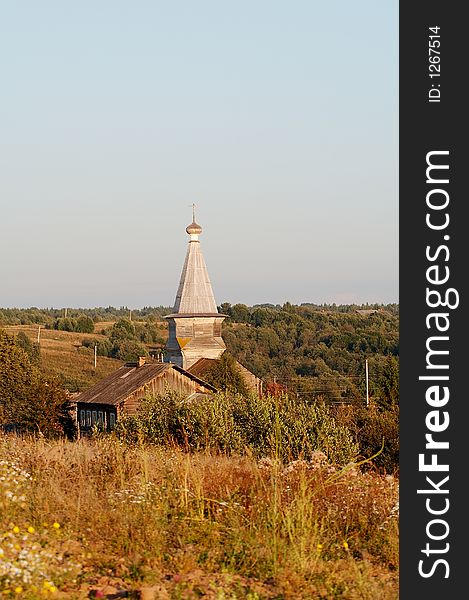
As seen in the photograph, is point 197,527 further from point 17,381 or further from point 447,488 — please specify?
point 17,381

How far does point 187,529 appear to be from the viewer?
23.5 ft

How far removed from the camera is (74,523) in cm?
723

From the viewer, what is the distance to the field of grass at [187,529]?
6156 mm

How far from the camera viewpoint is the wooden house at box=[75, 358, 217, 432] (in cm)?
4128

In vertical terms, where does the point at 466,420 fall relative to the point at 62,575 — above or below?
above

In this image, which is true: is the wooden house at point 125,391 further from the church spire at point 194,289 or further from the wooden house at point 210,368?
the church spire at point 194,289

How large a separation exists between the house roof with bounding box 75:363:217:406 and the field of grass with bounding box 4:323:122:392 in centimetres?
2174

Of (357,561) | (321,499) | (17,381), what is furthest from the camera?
(17,381)

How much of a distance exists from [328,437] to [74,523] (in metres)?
16.9

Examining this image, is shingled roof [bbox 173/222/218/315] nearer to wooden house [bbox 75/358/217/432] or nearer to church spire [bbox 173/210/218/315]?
church spire [bbox 173/210/218/315]

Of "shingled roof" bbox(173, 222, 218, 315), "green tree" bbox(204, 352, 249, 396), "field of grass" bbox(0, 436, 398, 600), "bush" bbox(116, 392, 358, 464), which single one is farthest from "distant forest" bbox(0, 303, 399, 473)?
"field of grass" bbox(0, 436, 398, 600)

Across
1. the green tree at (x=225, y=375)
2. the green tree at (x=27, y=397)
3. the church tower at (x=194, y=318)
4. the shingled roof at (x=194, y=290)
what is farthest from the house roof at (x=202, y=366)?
the green tree at (x=27, y=397)

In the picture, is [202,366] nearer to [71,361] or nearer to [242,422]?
[242,422]

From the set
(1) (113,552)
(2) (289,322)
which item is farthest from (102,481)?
(2) (289,322)
